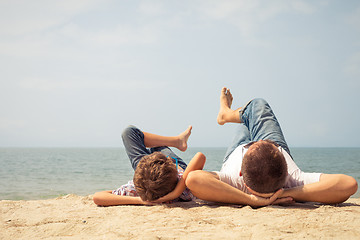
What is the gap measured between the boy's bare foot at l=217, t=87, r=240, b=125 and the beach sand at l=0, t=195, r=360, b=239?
66.9 inches

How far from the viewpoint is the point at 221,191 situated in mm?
3473

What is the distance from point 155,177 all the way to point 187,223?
2.50 feet

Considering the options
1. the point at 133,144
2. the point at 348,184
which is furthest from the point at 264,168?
the point at 133,144

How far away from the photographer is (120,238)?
2.52 m

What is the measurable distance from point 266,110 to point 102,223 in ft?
8.91

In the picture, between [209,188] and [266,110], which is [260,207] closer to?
[209,188]

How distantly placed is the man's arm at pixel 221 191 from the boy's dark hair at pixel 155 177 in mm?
233

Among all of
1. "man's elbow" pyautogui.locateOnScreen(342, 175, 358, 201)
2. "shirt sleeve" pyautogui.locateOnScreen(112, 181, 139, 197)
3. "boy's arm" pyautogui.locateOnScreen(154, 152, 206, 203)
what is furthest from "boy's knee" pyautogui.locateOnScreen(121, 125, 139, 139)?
"man's elbow" pyautogui.locateOnScreen(342, 175, 358, 201)

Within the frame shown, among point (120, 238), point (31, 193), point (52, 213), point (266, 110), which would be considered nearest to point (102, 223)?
point (120, 238)

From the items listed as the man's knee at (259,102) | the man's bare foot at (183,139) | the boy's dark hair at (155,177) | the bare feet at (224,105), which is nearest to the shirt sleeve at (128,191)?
the boy's dark hair at (155,177)

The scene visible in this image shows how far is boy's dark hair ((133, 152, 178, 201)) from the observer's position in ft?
11.3

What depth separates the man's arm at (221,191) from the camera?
343 centimetres

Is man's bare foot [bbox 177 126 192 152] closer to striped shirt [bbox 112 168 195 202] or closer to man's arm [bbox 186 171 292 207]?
striped shirt [bbox 112 168 195 202]

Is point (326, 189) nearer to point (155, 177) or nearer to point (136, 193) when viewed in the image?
point (155, 177)
